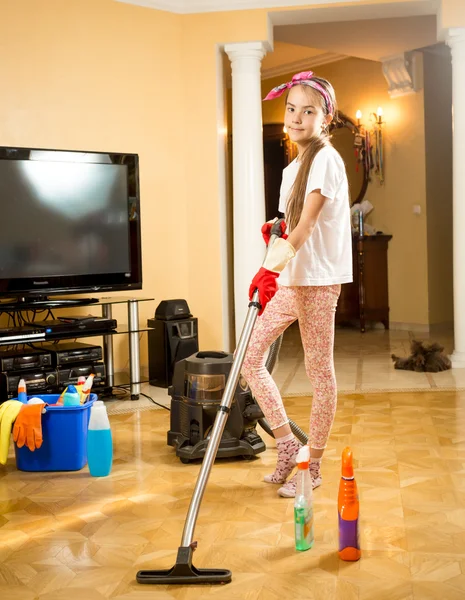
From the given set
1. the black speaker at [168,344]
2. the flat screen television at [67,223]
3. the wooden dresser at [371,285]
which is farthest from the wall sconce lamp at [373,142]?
the flat screen television at [67,223]

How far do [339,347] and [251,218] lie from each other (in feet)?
4.99

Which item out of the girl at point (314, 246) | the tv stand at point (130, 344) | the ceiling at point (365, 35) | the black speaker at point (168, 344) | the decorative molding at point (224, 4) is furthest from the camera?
the ceiling at point (365, 35)

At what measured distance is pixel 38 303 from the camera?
4.21m

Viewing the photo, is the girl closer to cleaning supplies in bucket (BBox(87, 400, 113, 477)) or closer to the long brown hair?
the long brown hair

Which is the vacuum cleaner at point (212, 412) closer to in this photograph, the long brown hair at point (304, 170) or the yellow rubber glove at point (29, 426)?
the yellow rubber glove at point (29, 426)

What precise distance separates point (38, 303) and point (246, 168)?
1.73 metres

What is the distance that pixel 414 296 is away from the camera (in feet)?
23.9

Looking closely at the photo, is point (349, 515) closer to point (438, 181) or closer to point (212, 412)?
point (212, 412)

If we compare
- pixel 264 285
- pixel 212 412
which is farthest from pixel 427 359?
pixel 264 285

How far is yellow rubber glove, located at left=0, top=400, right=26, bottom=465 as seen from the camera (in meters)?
3.02

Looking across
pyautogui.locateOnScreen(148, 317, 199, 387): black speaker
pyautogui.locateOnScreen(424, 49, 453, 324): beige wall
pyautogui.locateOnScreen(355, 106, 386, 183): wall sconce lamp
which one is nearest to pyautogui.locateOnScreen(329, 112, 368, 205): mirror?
pyautogui.locateOnScreen(355, 106, 386, 183): wall sconce lamp

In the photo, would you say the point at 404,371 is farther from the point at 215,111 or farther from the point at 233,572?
the point at 233,572

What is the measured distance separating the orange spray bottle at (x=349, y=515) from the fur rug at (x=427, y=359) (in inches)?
119

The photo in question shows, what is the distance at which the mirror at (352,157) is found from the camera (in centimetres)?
750
